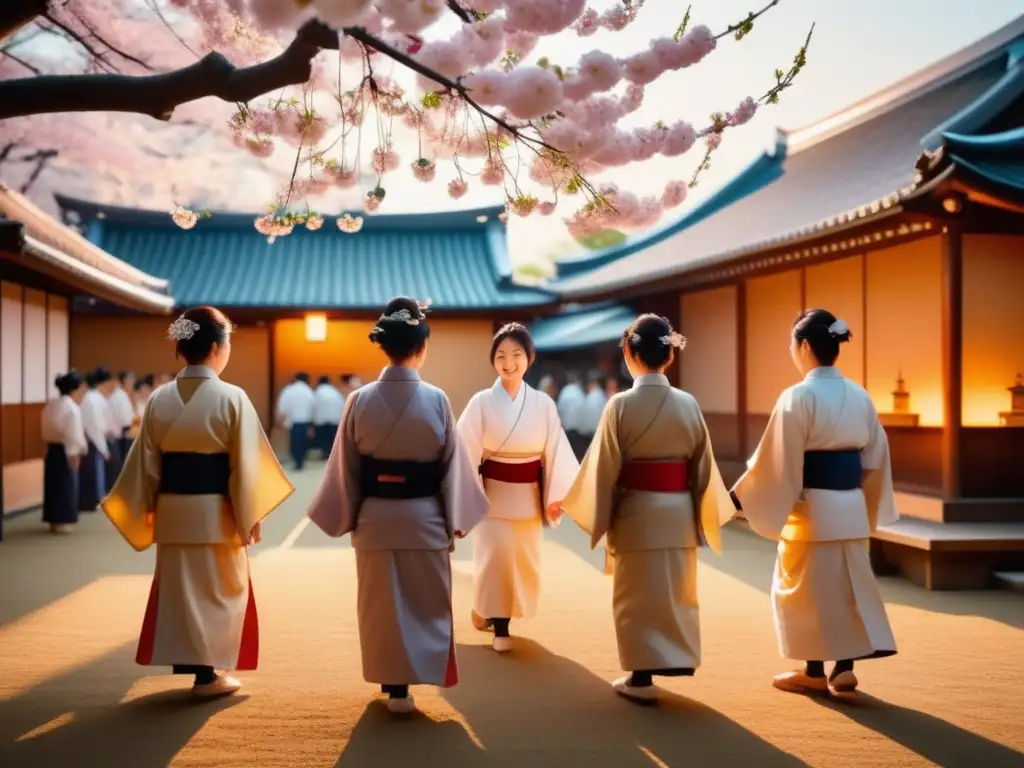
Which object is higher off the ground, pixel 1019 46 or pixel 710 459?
pixel 1019 46

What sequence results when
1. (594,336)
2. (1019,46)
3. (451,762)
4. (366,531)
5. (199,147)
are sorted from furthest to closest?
1. (199,147)
2. (594,336)
3. (1019,46)
4. (366,531)
5. (451,762)

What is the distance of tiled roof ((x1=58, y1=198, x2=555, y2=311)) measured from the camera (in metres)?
21.5

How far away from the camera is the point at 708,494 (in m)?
4.92

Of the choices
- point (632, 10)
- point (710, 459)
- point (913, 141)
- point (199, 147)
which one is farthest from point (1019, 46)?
point (199, 147)

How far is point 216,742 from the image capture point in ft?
13.0

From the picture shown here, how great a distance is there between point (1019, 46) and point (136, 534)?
9.71m

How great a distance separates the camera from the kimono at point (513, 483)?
5730 millimetres

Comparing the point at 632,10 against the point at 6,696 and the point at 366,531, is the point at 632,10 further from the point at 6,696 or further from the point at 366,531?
the point at 6,696

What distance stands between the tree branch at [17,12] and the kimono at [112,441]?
955 centimetres

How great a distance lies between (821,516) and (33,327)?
11179mm

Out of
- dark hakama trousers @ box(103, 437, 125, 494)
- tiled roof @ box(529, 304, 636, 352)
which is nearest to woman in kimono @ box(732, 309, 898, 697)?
dark hakama trousers @ box(103, 437, 125, 494)

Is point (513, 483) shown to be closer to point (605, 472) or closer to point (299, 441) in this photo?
point (605, 472)

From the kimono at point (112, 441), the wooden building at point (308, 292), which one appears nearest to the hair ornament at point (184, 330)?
the kimono at point (112, 441)

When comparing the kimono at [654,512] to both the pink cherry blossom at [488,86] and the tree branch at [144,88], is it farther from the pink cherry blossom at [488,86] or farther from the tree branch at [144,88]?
the tree branch at [144,88]
